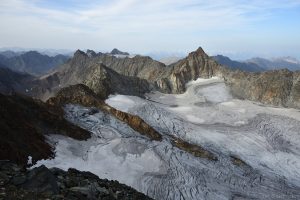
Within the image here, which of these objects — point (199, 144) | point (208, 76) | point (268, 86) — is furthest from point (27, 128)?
point (208, 76)

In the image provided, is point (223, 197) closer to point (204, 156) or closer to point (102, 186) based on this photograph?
point (204, 156)

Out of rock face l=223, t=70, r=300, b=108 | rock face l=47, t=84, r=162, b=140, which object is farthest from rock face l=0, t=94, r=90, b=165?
rock face l=223, t=70, r=300, b=108

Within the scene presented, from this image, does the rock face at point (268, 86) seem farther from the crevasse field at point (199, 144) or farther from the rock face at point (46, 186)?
the rock face at point (46, 186)

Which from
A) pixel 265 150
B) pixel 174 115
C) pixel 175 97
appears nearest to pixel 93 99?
pixel 174 115

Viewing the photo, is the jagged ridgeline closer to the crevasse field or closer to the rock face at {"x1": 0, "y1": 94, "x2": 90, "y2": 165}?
the crevasse field

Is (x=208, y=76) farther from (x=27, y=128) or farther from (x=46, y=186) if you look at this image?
(x=46, y=186)
